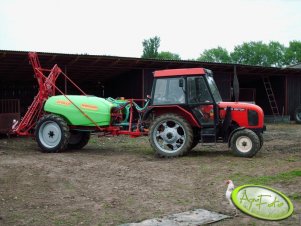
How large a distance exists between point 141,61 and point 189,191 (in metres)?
12.2

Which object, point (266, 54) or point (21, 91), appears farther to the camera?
point (266, 54)

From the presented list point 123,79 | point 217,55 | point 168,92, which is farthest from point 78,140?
point 217,55

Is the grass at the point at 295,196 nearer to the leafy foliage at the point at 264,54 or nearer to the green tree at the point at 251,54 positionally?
the leafy foliage at the point at 264,54

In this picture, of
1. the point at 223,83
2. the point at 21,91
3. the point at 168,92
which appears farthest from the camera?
the point at 21,91

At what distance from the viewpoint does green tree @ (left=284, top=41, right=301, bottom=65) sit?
77.7m

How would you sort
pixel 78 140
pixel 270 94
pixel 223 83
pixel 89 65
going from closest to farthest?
pixel 78 140
pixel 89 65
pixel 223 83
pixel 270 94

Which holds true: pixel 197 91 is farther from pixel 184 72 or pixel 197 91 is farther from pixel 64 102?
pixel 64 102

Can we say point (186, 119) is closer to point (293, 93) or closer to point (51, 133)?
point (51, 133)

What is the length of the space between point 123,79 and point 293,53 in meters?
63.5

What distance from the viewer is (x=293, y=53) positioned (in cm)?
7812

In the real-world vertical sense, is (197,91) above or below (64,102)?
above

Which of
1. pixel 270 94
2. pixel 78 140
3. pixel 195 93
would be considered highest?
pixel 270 94

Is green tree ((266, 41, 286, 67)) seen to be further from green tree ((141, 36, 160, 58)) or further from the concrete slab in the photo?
the concrete slab

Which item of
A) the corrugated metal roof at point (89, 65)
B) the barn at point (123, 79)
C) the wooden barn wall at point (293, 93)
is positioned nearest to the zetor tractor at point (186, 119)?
the corrugated metal roof at point (89, 65)
